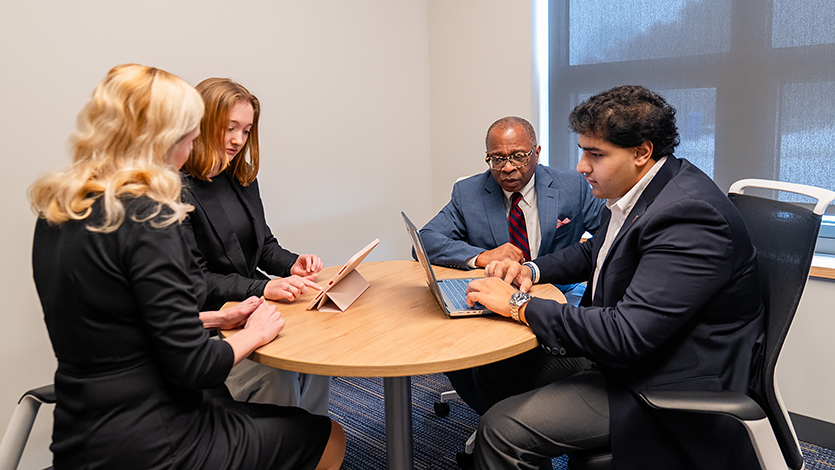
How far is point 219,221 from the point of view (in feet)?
6.28

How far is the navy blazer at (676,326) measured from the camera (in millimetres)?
1286

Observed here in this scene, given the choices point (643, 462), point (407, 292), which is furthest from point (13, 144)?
point (643, 462)

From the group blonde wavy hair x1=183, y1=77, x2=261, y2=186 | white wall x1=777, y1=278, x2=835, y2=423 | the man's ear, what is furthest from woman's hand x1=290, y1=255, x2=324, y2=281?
white wall x1=777, y1=278, x2=835, y2=423

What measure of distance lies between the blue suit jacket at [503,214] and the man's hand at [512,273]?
1.35 ft

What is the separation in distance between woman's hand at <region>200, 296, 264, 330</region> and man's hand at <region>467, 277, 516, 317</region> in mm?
607

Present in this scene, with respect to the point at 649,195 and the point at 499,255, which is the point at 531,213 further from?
the point at 649,195

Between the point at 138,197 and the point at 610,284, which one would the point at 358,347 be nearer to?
A: the point at 138,197

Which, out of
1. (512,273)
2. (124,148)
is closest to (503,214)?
(512,273)

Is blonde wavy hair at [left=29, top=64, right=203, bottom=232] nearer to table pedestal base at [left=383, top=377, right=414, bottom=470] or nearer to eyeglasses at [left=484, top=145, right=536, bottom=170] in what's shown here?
table pedestal base at [left=383, top=377, right=414, bottom=470]

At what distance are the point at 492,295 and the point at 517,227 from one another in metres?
0.91

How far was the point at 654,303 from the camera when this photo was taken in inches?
50.5

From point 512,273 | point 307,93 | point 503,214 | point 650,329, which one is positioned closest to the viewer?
point 650,329

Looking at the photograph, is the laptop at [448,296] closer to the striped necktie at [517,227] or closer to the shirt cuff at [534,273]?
the shirt cuff at [534,273]

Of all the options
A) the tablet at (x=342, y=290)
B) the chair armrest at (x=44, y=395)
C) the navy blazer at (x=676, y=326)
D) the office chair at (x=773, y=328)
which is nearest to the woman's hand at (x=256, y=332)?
the tablet at (x=342, y=290)
